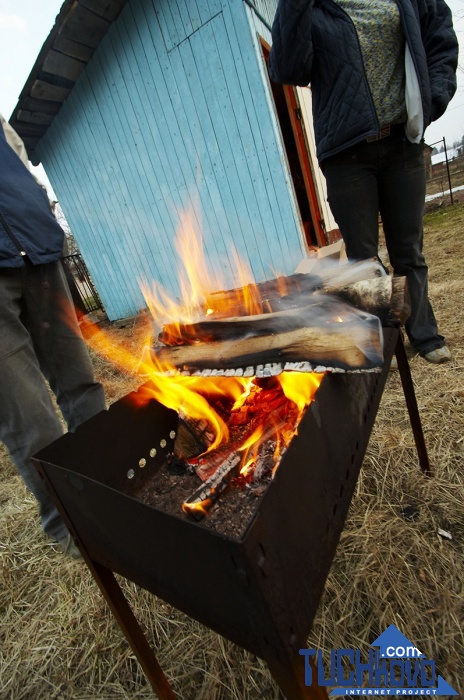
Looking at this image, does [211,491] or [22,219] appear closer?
[211,491]

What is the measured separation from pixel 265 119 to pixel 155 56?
1547mm

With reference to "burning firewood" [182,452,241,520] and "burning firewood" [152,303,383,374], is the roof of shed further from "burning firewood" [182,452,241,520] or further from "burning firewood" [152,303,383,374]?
"burning firewood" [182,452,241,520]

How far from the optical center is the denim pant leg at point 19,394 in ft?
4.25

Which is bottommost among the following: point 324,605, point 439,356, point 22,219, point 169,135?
point 324,605

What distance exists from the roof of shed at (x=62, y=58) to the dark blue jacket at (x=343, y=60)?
10.2 feet

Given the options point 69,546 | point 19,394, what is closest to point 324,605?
point 69,546

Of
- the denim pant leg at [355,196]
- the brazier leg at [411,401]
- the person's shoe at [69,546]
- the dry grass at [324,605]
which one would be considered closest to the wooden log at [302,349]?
the brazier leg at [411,401]

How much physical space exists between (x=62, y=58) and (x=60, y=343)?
4.30 metres

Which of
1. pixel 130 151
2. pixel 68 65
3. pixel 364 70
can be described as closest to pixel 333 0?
pixel 364 70

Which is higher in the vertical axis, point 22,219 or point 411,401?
point 22,219

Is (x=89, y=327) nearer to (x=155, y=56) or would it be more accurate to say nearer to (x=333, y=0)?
(x=155, y=56)

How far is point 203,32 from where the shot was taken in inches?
136

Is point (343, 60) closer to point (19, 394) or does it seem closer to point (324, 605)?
point (19, 394)

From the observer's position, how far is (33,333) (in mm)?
1564
